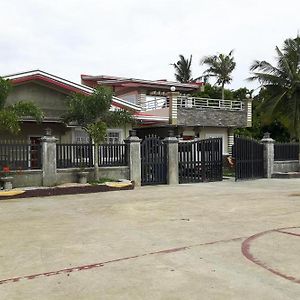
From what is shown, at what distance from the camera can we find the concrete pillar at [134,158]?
680 inches

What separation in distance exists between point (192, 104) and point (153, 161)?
11229 millimetres

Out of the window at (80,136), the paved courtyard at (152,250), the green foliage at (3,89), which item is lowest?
the paved courtyard at (152,250)

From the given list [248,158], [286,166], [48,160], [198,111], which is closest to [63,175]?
[48,160]

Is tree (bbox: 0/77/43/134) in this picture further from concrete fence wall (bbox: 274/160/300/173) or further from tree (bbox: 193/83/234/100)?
tree (bbox: 193/83/234/100)

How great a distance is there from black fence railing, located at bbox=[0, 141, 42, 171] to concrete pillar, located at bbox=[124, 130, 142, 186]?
3538 mm

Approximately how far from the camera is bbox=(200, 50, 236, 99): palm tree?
137 feet

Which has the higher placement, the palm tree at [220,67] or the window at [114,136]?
the palm tree at [220,67]

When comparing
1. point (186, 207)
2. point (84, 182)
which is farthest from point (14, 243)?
point (84, 182)

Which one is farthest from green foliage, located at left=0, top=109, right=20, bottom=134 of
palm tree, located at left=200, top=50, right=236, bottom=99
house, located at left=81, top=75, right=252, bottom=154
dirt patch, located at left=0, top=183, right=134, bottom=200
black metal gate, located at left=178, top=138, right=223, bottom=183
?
palm tree, located at left=200, top=50, right=236, bottom=99

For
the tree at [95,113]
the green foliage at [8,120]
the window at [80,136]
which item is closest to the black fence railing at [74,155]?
the tree at [95,113]

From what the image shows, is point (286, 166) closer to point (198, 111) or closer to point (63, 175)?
point (198, 111)

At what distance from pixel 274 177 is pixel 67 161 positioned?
10460 mm

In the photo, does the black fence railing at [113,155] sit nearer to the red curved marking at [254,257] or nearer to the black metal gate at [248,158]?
the black metal gate at [248,158]

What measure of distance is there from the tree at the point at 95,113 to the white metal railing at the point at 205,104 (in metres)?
10.9
